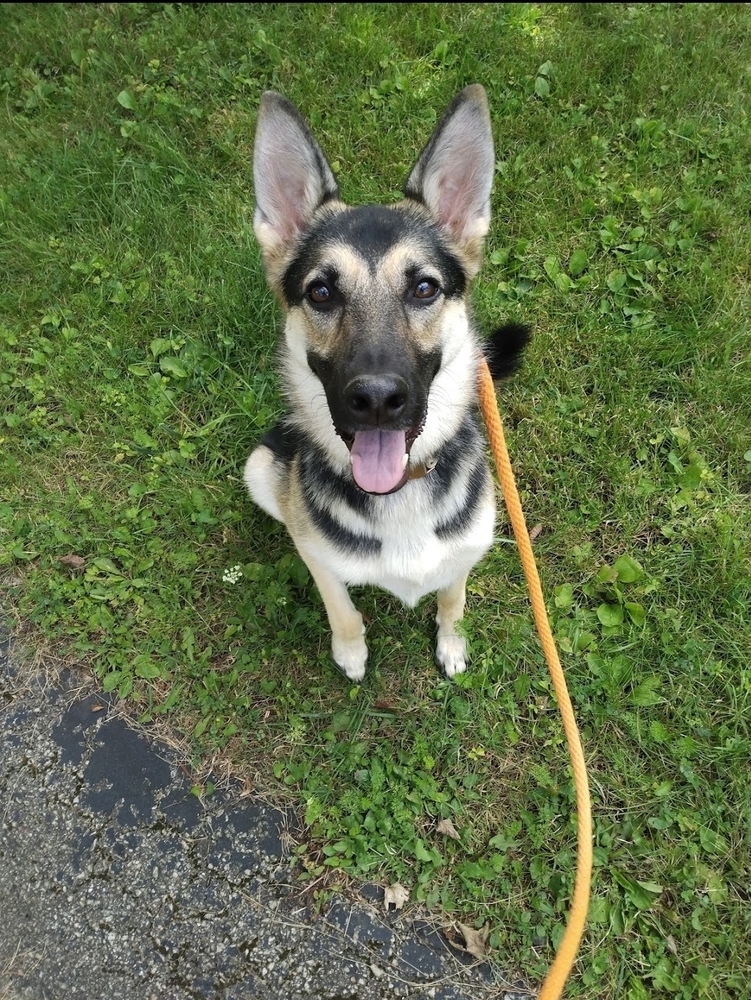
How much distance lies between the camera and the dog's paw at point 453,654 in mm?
3412

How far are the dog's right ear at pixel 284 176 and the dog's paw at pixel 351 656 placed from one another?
73.8 inches

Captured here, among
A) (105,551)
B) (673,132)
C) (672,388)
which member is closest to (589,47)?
(673,132)

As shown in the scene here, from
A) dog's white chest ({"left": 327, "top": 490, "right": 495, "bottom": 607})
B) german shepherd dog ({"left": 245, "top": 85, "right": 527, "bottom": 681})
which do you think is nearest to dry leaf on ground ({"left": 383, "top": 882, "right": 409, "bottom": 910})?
german shepherd dog ({"left": 245, "top": 85, "right": 527, "bottom": 681})

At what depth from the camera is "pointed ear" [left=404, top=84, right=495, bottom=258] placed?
2473 millimetres

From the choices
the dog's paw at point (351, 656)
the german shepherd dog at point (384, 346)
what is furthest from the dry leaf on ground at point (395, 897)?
the german shepherd dog at point (384, 346)

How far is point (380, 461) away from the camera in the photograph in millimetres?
2393

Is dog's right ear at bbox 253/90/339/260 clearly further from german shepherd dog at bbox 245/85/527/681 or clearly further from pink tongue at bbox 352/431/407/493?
pink tongue at bbox 352/431/407/493

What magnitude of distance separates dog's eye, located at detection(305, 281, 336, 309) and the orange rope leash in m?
0.72

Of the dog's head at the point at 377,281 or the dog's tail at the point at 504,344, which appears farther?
the dog's tail at the point at 504,344

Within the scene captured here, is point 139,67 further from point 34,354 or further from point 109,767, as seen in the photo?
point 109,767

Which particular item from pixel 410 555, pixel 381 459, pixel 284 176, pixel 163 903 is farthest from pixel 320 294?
pixel 163 903

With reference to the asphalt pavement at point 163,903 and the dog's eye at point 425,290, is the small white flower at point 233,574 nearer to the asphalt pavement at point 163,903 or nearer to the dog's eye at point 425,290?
the asphalt pavement at point 163,903

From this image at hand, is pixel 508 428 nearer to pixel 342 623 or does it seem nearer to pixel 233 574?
pixel 342 623

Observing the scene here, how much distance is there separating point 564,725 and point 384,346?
1.63 metres
